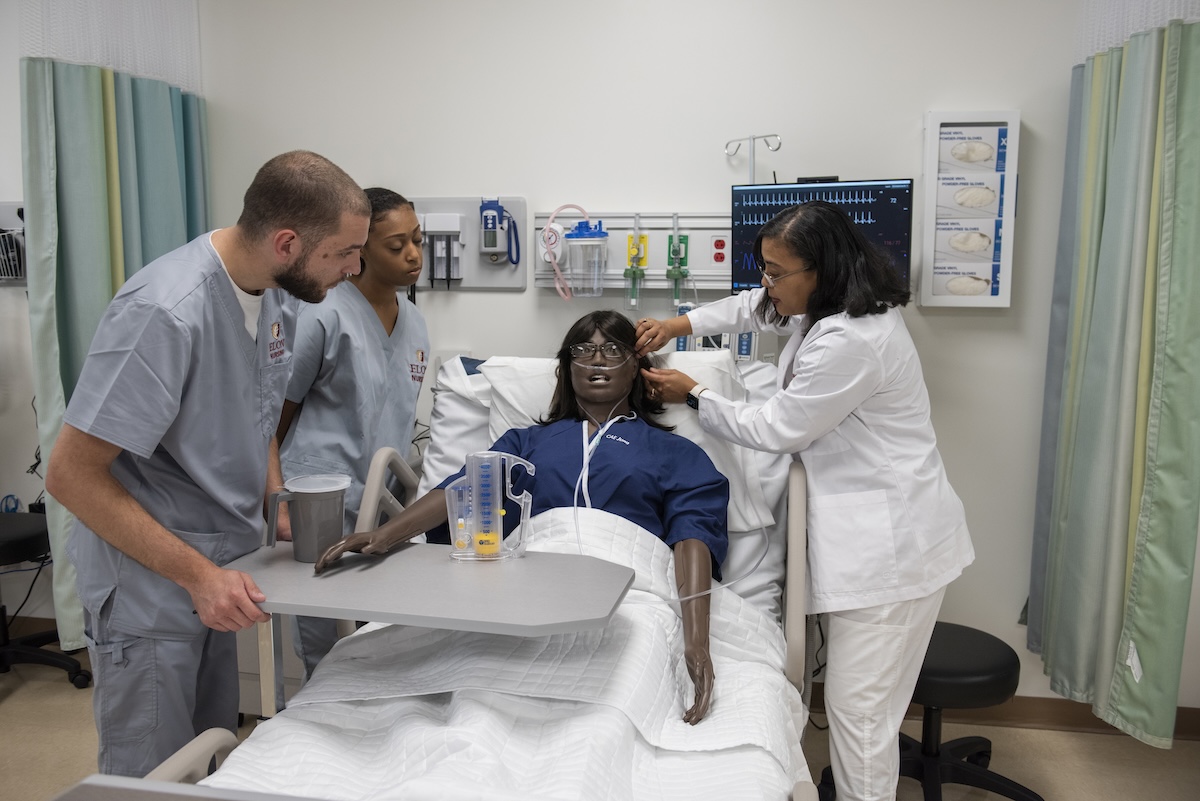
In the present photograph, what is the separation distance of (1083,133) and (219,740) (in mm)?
2596

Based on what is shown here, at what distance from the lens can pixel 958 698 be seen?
2.38 meters

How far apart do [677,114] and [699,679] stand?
5.98 ft

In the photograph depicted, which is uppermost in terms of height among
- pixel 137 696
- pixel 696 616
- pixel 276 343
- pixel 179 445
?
pixel 276 343

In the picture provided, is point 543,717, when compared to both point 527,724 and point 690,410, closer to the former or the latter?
point 527,724

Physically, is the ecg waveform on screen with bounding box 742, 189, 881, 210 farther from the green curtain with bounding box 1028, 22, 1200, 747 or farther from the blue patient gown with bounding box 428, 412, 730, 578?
the blue patient gown with bounding box 428, 412, 730, 578

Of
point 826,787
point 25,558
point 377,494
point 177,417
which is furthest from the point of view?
point 25,558

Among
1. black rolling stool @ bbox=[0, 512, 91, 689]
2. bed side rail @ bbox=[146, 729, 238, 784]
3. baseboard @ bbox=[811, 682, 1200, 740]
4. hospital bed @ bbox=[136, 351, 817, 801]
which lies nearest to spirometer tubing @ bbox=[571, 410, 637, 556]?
hospital bed @ bbox=[136, 351, 817, 801]

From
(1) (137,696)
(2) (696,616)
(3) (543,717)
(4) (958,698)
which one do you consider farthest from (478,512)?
(4) (958,698)

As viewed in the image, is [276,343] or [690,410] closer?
[276,343]

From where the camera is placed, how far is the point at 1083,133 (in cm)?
254

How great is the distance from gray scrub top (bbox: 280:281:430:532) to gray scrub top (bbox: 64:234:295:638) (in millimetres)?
459

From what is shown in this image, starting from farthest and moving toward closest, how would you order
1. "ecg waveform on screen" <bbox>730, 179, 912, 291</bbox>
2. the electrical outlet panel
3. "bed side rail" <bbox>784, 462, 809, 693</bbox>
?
the electrical outlet panel
"ecg waveform on screen" <bbox>730, 179, 912, 291</bbox>
"bed side rail" <bbox>784, 462, 809, 693</bbox>

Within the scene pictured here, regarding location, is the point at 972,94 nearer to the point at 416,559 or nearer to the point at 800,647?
the point at 800,647

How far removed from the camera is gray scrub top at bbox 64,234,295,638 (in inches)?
60.5
